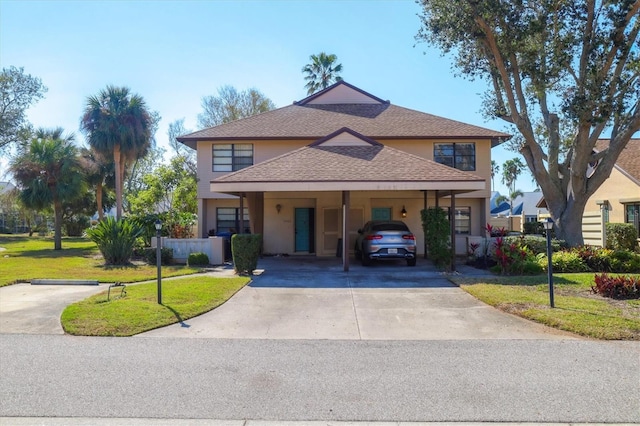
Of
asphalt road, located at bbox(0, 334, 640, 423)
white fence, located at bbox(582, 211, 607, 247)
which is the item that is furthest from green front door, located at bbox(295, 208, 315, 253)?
asphalt road, located at bbox(0, 334, 640, 423)

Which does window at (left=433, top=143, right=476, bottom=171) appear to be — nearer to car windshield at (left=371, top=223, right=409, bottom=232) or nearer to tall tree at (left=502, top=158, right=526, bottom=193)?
car windshield at (left=371, top=223, right=409, bottom=232)

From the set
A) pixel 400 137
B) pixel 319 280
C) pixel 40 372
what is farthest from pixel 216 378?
pixel 400 137

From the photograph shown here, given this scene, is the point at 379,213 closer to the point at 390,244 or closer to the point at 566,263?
the point at 390,244

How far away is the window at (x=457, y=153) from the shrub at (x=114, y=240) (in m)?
13.3

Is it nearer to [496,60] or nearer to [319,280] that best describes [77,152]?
[319,280]

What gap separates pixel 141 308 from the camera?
816 cm

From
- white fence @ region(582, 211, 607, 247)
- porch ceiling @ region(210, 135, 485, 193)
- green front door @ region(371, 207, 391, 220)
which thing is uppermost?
porch ceiling @ region(210, 135, 485, 193)

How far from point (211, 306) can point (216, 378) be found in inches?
147

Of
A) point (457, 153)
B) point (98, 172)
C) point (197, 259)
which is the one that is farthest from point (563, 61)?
point (98, 172)

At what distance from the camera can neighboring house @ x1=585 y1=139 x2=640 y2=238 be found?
71.0 feet

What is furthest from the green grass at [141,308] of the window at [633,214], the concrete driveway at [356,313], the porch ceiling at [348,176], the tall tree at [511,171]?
the tall tree at [511,171]

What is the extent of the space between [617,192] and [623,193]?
54cm

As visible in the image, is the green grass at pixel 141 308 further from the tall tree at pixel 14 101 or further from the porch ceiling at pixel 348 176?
the tall tree at pixel 14 101

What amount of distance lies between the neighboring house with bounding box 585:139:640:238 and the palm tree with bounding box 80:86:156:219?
79.9ft
